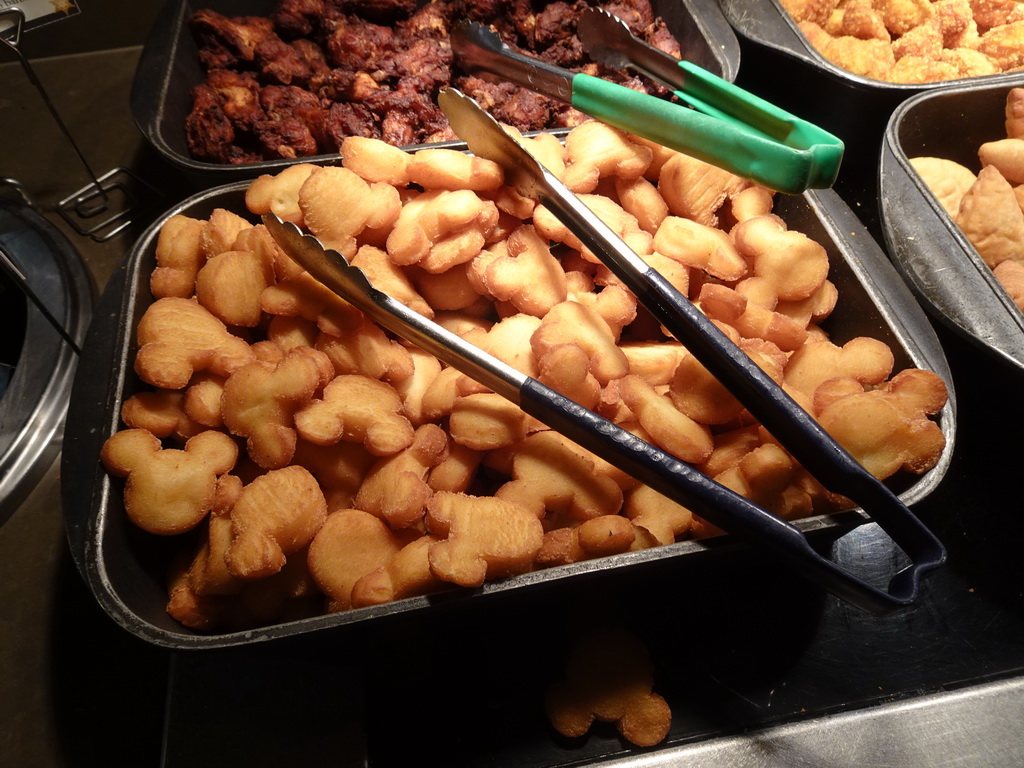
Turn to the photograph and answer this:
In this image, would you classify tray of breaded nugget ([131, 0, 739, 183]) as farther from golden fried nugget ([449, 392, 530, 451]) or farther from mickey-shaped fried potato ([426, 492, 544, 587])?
mickey-shaped fried potato ([426, 492, 544, 587])

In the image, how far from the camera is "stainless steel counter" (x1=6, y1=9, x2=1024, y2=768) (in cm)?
93

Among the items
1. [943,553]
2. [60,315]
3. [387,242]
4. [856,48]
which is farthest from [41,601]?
[856,48]

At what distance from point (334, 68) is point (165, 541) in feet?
3.52

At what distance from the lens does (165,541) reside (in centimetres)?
85

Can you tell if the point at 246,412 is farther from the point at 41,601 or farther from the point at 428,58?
the point at 428,58

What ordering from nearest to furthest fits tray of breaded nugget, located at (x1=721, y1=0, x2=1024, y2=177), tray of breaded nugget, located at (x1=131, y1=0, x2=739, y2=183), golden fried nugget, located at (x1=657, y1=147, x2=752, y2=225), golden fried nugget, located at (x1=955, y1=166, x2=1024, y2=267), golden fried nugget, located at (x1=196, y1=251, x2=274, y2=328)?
golden fried nugget, located at (x1=196, y1=251, x2=274, y2=328), golden fried nugget, located at (x1=657, y1=147, x2=752, y2=225), golden fried nugget, located at (x1=955, y1=166, x2=1024, y2=267), tray of breaded nugget, located at (x1=131, y1=0, x2=739, y2=183), tray of breaded nugget, located at (x1=721, y1=0, x2=1024, y2=177)

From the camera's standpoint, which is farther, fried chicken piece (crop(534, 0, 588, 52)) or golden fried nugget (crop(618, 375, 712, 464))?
fried chicken piece (crop(534, 0, 588, 52))

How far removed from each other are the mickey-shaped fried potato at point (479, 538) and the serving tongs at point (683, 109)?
499 millimetres

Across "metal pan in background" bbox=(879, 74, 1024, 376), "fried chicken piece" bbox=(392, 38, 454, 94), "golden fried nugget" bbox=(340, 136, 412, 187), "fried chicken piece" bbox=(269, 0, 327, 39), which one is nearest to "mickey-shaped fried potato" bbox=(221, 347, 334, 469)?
"golden fried nugget" bbox=(340, 136, 412, 187)

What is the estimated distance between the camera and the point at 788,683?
0.97 metres

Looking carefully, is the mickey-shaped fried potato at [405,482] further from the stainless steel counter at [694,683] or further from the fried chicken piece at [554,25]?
the fried chicken piece at [554,25]

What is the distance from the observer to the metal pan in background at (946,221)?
1.03 m

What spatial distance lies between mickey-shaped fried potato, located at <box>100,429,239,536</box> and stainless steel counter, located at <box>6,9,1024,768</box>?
0.24 m

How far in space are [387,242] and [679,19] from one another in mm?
963
